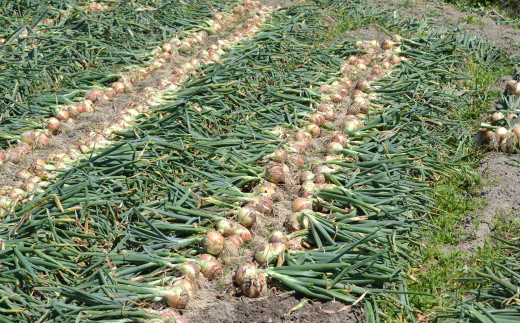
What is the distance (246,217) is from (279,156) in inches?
27.8

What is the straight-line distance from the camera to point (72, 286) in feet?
8.43

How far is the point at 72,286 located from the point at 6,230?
61 centimetres

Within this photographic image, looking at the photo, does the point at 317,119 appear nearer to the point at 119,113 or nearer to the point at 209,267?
the point at 119,113

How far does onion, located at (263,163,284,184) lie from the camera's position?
3.51m

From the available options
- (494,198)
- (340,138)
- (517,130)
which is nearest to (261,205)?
(340,138)

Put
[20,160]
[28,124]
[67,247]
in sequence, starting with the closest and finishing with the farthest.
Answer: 1. [67,247]
2. [20,160]
3. [28,124]

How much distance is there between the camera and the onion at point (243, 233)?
3041mm

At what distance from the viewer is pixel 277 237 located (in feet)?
9.95

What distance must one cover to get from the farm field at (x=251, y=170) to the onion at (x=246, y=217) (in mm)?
14

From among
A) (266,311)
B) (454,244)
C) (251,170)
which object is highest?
(251,170)

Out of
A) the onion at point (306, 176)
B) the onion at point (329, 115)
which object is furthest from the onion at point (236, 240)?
the onion at point (329, 115)

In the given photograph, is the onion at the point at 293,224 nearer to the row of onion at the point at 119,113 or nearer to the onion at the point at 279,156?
Answer: the onion at the point at 279,156

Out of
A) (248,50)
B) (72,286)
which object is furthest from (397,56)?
(72,286)

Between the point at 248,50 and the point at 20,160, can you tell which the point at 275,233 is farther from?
the point at 248,50
